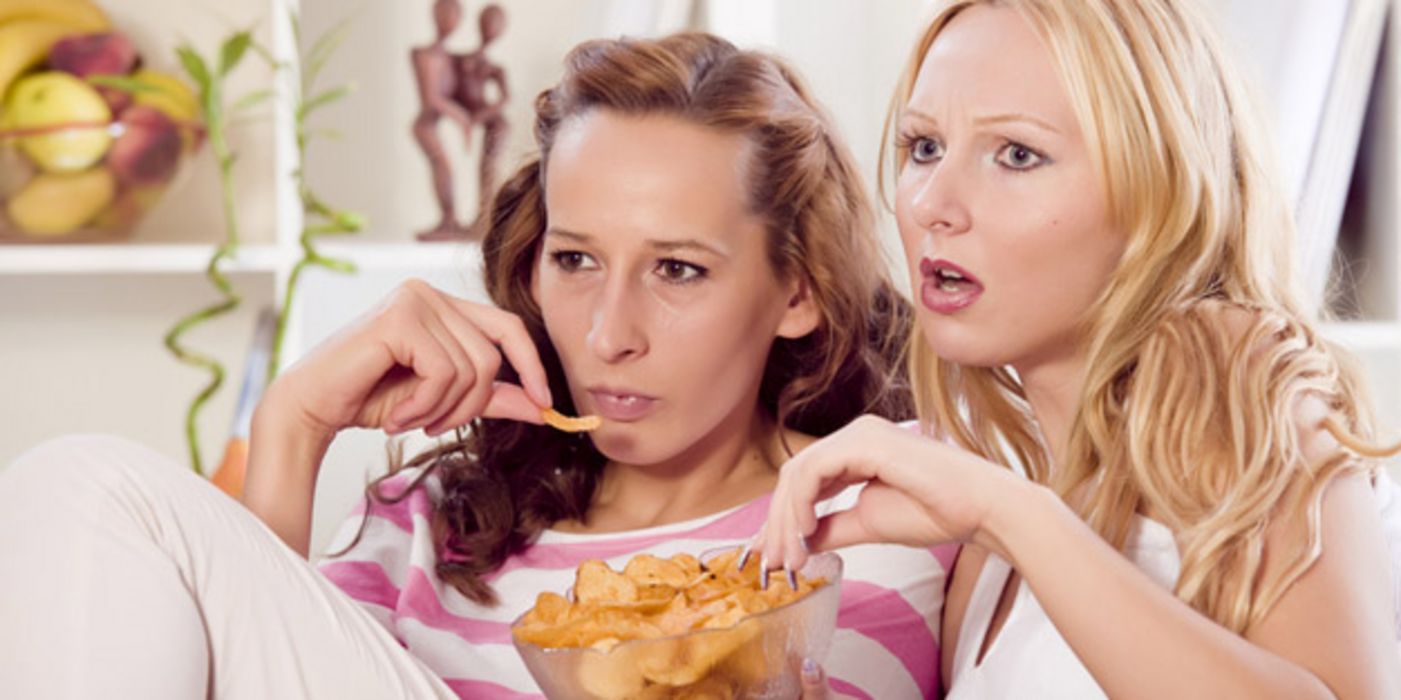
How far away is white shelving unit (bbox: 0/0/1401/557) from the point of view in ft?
7.75

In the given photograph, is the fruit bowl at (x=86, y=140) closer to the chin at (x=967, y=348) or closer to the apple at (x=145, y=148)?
the apple at (x=145, y=148)

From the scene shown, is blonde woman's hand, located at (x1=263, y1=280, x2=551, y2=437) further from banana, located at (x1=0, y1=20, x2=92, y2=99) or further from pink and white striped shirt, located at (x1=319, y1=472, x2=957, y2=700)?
banana, located at (x1=0, y1=20, x2=92, y2=99)

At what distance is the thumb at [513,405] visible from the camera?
1521 mm

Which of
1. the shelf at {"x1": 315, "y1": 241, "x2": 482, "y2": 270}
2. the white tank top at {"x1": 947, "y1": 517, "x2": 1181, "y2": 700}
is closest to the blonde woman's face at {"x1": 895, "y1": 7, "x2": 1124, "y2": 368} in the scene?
the white tank top at {"x1": 947, "y1": 517, "x2": 1181, "y2": 700}

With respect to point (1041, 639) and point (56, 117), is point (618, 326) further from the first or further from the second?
point (56, 117)

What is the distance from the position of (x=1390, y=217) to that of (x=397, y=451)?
51.4 inches

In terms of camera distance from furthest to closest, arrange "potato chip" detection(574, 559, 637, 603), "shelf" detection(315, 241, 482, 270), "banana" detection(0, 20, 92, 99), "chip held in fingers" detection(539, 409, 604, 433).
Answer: "shelf" detection(315, 241, 482, 270) < "banana" detection(0, 20, 92, 99) < "chip held in fingers" detection(539, 409, 604, 433) < "potato chip" detection(574, 559, 637, 603)

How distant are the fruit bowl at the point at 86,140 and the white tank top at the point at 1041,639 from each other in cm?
138

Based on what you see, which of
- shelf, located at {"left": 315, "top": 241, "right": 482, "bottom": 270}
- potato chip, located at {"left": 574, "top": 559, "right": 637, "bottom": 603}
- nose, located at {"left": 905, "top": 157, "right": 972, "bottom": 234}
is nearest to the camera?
potato chip, located at {"left": 574, "top": 559, "right": 637, "bottom": 603}

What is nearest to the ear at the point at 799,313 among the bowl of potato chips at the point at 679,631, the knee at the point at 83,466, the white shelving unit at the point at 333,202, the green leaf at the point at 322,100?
the bowl of potato chips at the point at 679,631

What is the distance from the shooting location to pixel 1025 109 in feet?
4.21

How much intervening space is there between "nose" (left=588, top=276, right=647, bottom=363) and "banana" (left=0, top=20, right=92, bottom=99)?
114 cm

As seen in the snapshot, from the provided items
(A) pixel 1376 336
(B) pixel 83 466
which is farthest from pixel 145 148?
(A) pixel 1376 336

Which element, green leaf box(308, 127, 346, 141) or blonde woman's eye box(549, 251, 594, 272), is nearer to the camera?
blonde woman's eye box(549, 251, 594, 272)
